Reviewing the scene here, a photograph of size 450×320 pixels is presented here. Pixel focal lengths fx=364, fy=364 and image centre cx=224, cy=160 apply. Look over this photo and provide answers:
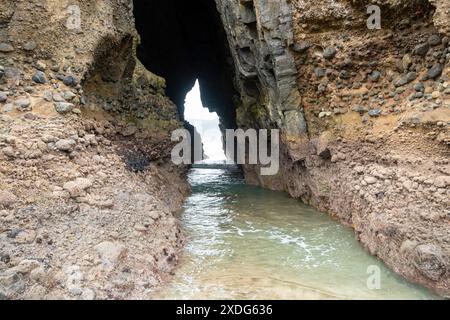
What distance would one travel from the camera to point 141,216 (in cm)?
614

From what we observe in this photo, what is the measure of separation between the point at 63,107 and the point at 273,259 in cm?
452

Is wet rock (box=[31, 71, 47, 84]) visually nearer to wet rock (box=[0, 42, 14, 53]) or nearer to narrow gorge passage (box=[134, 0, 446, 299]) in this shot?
wet rock (box=[0, 42, 14, 53])

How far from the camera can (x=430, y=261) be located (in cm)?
464

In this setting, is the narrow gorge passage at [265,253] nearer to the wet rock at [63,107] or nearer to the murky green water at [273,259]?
the murky green water at [273,259]

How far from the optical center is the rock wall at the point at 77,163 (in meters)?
4.45

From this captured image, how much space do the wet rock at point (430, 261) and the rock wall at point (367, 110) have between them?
0.04 ft

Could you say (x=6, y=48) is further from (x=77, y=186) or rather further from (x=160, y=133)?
(x=160, y=133)

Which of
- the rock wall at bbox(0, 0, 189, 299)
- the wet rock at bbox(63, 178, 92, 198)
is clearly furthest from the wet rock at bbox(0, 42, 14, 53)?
the wet rock at bbox(63, 178, 92, 198)

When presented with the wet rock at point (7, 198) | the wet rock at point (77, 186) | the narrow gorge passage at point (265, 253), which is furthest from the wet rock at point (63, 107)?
the narrow gorge passage at point (265, 253)

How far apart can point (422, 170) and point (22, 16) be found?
755 cm

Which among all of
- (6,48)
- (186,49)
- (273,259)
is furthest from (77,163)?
(186,49)
